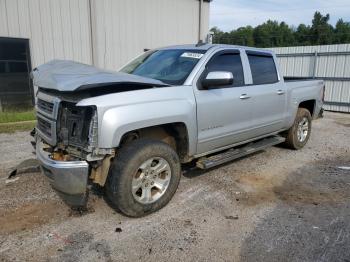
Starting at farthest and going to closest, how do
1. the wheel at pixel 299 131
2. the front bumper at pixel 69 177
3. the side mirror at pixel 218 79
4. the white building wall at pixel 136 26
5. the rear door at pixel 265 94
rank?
the white building wall at pixel 136 26 < the wheel at pixel 299 131 < the rear door at pixel 265 94 < the side mirror at pixel 218 79 < the front bumper at pixel 69 177

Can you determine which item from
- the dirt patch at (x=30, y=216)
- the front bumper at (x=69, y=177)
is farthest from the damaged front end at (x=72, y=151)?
the dirt patch at (x=30, y=216)

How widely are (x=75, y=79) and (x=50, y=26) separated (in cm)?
792

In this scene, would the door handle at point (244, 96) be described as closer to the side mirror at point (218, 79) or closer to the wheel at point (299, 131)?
the side mirror at point (218, 79)

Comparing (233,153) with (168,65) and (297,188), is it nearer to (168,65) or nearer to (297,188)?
(297,188)

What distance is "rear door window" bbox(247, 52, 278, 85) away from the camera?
524 centimetres

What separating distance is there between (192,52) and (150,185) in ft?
6.50

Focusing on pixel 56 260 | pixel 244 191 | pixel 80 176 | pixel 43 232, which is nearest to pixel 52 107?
pixel 80 176

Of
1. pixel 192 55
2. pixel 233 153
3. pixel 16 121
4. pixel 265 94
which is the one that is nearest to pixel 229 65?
pixel 192 55

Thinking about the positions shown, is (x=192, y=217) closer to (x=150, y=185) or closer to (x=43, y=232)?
(x=150, y=185)

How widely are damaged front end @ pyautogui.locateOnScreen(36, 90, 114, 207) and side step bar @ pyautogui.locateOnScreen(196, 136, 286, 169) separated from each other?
1.48 meters

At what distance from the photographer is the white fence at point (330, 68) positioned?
1243cm

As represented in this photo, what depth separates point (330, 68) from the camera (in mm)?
12812

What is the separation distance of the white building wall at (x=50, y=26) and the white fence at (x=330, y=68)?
28.3ft

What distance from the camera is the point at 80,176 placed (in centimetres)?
323
